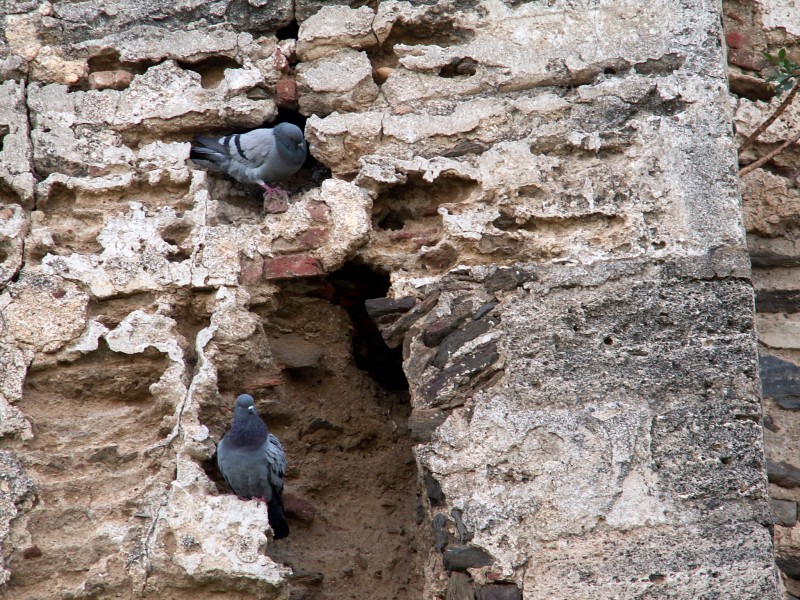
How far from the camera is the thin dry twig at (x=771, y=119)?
427 cm

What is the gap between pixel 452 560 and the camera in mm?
3254

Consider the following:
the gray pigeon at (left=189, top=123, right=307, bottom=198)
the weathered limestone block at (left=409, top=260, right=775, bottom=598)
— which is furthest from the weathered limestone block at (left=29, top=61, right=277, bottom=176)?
the weathered limestone block at (left=409, top=260, right=775, bottom=598)

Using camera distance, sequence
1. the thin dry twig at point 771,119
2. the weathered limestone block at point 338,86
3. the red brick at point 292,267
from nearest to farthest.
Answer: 1. the red brick at point 292,267
2. the weathered limestone block at point 338,86
3. the thin dry twig at point 771,119

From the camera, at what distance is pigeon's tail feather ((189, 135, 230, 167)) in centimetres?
400

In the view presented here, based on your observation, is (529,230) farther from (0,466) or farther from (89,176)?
(0,466)

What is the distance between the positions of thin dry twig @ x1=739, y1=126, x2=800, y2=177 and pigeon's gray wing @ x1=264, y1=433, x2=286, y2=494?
2.05 meters

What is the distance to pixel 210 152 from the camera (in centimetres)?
401

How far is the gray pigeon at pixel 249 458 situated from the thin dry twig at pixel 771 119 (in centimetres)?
229

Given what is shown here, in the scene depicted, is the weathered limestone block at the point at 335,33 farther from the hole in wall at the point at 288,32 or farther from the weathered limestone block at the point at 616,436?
the weathered limestone block at the point at 616,436

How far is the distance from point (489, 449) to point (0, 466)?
1.51 meters

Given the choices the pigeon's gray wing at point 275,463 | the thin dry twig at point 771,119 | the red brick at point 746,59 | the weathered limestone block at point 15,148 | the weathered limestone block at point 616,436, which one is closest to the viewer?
the weathered limestone block at point 616,436

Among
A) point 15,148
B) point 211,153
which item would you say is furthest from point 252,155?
point 15,148

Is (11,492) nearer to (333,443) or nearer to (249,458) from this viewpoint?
(249,458)

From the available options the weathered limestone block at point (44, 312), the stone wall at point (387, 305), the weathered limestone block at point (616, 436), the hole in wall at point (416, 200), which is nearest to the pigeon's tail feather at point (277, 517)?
the stone wall at point (387, 305)
